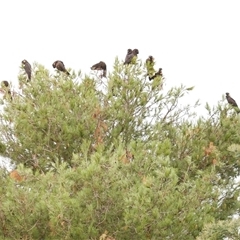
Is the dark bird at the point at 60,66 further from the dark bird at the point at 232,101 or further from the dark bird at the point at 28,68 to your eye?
the dark bird at the point at 232,101

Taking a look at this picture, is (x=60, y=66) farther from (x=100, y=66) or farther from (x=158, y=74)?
(x=158, y=74)

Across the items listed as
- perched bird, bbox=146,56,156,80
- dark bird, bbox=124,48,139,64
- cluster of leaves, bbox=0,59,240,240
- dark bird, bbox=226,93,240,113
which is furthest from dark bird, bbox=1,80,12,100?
dark bird, bbox=226,93,240,113

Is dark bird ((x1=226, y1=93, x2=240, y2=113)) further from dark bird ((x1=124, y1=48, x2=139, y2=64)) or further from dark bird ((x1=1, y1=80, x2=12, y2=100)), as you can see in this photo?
dark bird ((x1=1, y1=80, x2=12, y2=100))

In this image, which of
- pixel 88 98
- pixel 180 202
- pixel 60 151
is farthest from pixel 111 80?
pixel 180 202

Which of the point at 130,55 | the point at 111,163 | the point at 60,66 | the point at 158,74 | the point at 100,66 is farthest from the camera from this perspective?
the point at 158,74

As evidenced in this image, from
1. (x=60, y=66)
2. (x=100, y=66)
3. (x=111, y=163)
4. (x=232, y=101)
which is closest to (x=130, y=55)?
(x=100, y=66)

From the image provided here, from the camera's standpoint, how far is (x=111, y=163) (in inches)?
556

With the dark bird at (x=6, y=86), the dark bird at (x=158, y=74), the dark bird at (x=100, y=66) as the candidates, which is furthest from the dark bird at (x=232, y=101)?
the dark bird at (x=6, y=86)

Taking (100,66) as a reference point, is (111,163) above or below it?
below

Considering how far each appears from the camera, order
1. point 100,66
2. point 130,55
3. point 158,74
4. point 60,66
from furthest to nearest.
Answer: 1. point 158,74
2. point 130,55
3. point 100,66
4. point 60,66

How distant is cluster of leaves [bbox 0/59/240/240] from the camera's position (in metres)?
14.6

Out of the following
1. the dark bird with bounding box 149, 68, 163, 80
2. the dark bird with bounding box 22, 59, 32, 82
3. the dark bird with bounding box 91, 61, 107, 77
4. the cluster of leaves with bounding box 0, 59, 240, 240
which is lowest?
the cluster of leaves with bounding box 0, 59, 240, 240

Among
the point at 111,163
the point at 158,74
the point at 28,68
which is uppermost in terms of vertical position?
the point at 28,68

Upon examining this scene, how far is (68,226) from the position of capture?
1470 centimetres
